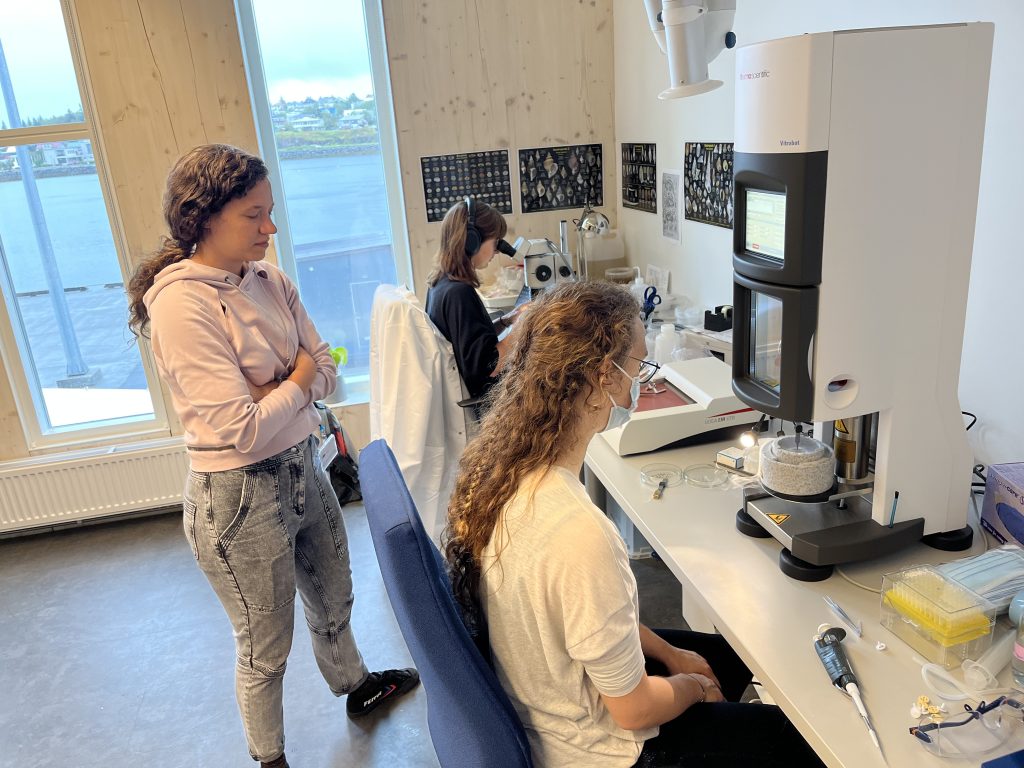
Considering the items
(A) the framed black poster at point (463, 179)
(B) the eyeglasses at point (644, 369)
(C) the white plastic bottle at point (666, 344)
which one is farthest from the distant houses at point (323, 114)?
(B) the eyeglasses at point (644, 369)

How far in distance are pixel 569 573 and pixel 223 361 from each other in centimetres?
90

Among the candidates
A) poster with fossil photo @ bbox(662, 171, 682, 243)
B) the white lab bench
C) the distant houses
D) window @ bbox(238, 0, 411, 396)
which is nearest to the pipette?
the white lab bench

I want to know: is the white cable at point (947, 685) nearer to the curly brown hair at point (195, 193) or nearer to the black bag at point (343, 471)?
the curly brown hair at point (195, 193)

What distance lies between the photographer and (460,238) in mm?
2504

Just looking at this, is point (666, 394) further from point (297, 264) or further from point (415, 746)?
point (297, 264)

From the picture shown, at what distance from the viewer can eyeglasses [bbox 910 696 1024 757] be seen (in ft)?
3.06

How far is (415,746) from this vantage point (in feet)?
6.71

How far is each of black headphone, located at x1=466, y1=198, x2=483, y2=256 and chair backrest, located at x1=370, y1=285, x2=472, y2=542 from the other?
0.26 m

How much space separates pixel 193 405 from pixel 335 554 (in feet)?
1.99

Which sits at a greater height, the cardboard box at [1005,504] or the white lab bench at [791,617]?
the cardboard box at [1005,504]

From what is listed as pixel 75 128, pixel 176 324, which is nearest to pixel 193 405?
pixel 176 324

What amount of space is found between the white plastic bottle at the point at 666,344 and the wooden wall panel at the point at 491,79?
Result: 1468 millimetres

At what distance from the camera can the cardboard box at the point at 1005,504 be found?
1271 millimetres

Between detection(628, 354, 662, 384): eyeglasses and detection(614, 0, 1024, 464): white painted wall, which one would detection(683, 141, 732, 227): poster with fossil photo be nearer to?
detection(614, 0, 1024, 464): white painted wall
